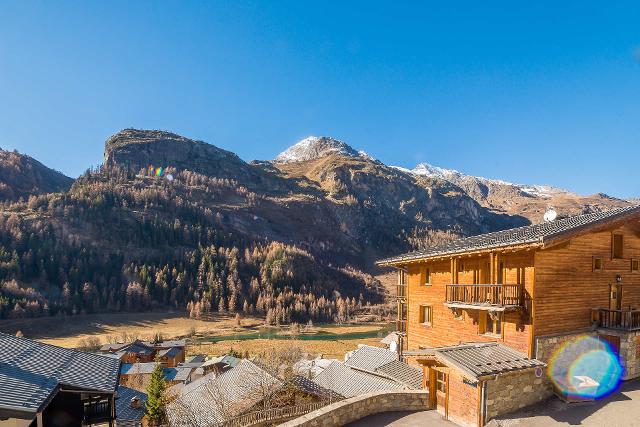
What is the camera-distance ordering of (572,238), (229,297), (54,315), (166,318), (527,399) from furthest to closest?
(229,297), (166,318), (54,315), (572,238), (527,399)

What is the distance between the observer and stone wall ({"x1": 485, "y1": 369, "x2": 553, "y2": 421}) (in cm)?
1527

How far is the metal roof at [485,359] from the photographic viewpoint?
49.3 ft

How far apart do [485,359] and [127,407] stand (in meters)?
27.2

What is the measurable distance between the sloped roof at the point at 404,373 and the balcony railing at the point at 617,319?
989cm

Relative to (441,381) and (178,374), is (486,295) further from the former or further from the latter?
(178,374)

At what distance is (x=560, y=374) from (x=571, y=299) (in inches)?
136

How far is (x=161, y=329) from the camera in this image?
117m

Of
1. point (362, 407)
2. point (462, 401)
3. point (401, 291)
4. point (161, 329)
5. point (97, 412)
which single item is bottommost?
point (161, 329)

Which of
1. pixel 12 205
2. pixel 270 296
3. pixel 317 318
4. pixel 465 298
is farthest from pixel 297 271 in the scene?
pixel 465 298

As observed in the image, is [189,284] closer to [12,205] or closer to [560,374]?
[12,205]

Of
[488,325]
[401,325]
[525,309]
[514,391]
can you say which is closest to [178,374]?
[401,325]

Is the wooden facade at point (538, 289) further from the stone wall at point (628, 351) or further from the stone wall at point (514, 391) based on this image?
the stone wall at point (514, 391)

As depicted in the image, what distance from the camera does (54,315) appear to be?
401 ft

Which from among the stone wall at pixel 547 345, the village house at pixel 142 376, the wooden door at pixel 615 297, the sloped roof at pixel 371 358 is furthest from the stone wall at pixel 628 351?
the village house at pixel 142 376
